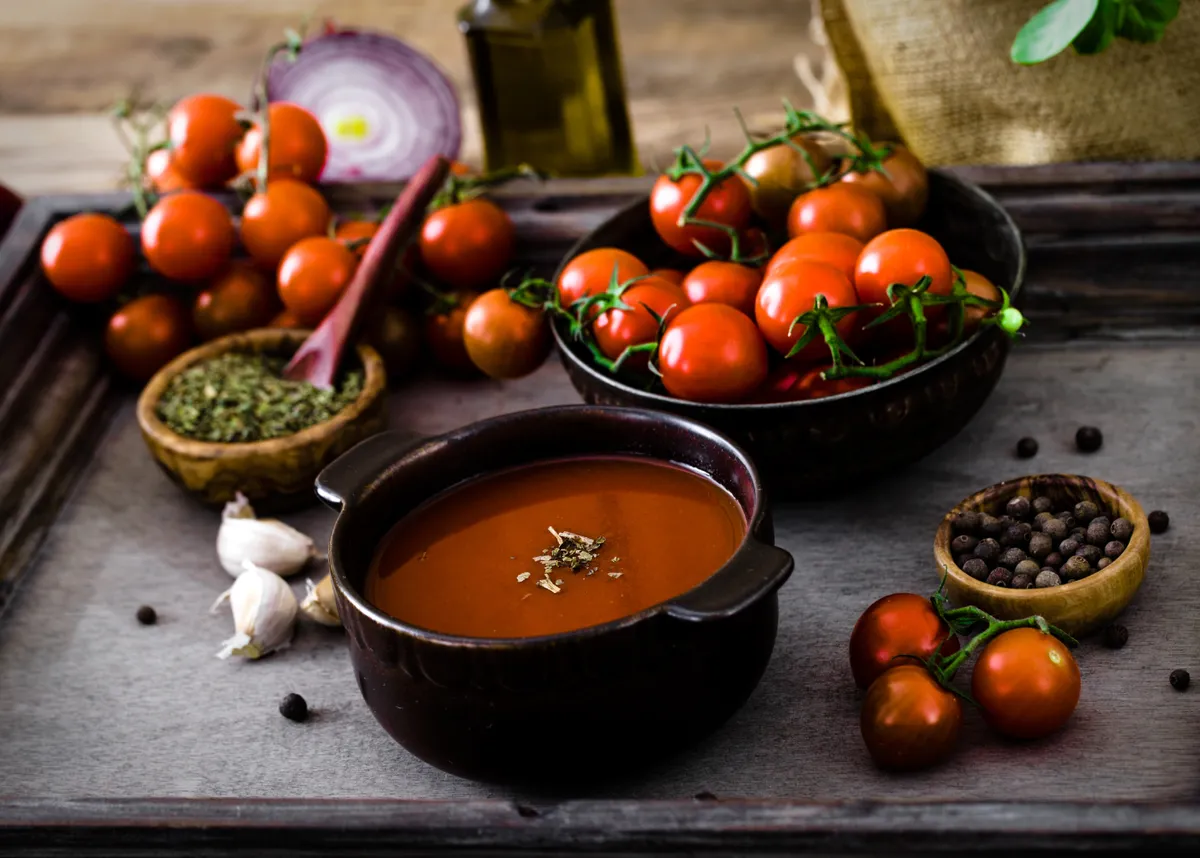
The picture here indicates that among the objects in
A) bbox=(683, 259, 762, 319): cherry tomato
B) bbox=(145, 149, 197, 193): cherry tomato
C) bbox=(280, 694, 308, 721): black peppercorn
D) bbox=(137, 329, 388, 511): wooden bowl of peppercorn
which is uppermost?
bbox=(145, 149, 197, 193): cherry tomato

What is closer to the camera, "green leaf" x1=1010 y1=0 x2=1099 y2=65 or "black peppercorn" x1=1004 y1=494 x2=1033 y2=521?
"black peppercorn" x1=1004 y1=494 x2=1033 y2=521

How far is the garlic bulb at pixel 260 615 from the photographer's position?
1073 mm

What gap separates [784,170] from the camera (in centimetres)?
123

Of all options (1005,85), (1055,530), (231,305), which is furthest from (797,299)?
(231,305)

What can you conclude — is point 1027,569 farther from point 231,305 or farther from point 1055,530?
point 231,305

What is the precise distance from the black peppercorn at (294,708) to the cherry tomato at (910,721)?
0.41m

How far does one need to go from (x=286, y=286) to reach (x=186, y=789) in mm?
578

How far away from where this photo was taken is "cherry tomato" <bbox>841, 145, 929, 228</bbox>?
1231 mm

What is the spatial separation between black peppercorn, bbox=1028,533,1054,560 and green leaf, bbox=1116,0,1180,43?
21.1 inches

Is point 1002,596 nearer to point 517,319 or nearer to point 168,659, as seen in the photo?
point 517,319

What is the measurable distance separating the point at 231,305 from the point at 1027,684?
36.5 inches

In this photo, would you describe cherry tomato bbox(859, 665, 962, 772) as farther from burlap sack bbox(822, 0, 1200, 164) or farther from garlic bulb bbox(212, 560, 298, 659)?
burlap sack bbox(822, 0, 1200, 164)

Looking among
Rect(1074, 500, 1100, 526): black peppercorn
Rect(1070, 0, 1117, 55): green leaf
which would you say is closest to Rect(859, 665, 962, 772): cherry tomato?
Rect(1074, 500, 1100, 526): black peppercorn

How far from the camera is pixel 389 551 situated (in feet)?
3.17
